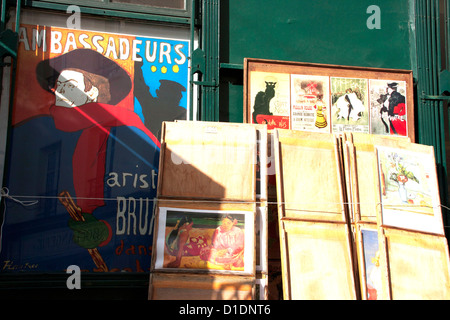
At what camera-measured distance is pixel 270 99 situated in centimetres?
770

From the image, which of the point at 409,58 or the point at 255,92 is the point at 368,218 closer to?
the point at 255,92

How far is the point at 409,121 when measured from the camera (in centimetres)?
796

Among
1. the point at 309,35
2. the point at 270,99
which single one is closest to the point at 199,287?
the point at 270,99

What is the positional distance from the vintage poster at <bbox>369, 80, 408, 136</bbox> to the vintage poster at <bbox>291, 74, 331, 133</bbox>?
2.16 ft

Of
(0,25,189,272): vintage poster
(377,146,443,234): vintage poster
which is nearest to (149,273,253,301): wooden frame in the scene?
(0,25,189,272): vintage poster

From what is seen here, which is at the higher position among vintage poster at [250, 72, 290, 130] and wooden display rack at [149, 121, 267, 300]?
vintage poster at [250, 72, 290, 130]

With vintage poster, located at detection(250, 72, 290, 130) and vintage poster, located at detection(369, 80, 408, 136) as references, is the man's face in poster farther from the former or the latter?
vintage poster, located at detection(369, 80, 408, 136)

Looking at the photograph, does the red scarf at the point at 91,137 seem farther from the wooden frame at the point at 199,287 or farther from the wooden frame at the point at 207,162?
the wooden frame at the point at 199,287

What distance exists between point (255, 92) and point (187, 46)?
1.12 meters

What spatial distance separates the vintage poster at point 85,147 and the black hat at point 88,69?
13 millimetres

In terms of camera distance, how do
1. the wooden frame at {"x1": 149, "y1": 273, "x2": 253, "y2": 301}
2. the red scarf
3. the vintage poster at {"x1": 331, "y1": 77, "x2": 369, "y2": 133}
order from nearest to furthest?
the wooden frame at {"x1": 149, "y1": 273, "x2": 253, "y2": 301}
the red scarf
the vintage poster at {"x1": 331, "y1": 77, "x2": 369, "y2": 133}

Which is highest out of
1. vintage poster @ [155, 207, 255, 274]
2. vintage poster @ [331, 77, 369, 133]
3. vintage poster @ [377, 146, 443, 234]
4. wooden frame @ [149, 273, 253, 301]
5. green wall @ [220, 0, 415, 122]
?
green wall @ [220, 0, 415, 122]

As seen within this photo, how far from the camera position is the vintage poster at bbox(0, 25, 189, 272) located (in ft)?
22.9

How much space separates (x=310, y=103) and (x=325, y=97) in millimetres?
238
